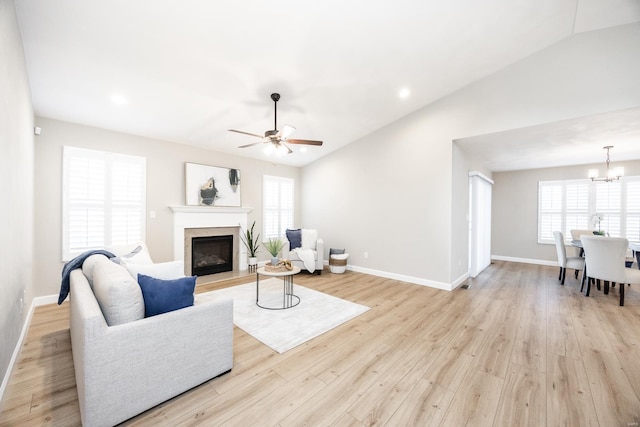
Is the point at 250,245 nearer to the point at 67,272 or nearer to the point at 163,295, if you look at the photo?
the point at 67,272

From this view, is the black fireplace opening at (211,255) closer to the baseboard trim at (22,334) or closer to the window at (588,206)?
the baseboard trim at (22,334)

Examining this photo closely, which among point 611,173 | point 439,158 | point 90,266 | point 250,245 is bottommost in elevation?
point 250,245

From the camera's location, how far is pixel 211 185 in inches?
210

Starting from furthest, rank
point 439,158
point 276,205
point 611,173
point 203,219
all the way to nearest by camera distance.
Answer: point 276,205
point 203,219
point 611,173
point 439,158

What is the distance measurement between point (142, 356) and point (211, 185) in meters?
4.10

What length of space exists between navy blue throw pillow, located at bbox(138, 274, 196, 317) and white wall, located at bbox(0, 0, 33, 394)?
104 cm

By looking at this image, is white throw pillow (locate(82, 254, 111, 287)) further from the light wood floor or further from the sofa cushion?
the light wood floor

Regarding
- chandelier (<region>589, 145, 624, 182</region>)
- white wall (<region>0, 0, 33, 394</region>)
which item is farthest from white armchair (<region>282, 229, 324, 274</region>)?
chandelier (<region>589, 145, 624, 182</region>)

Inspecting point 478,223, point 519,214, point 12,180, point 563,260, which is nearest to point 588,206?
point 519,214

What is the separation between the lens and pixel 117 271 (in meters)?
1.95

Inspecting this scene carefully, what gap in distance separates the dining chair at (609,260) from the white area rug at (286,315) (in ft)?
12.2

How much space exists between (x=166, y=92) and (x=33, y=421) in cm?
346

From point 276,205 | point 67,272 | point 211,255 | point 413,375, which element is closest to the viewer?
point 413,375

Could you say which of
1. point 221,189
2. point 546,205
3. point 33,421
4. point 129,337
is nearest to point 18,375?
point 33,421
